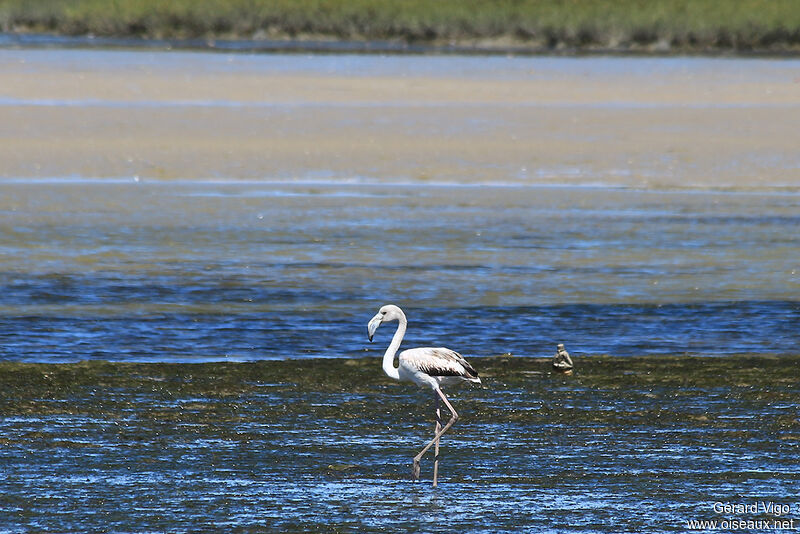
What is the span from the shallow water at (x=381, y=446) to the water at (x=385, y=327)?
0.02m

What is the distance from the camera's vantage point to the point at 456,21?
5869 centimetres

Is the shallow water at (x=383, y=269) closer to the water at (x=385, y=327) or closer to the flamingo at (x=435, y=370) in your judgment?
the water at (x=385, y=327)

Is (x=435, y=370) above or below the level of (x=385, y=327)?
above

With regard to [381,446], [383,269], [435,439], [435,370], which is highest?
[435,370]

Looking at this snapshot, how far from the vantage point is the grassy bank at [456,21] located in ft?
184

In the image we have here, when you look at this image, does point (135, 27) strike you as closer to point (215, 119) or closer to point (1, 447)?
point (215, 119)

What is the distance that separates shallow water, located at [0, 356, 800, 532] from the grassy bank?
1833 inches

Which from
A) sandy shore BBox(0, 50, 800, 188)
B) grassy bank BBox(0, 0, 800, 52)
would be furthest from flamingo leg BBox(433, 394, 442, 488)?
grassy bank BBox(0, 0, 800, 52)

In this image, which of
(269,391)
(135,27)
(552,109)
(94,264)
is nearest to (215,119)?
(552,109)

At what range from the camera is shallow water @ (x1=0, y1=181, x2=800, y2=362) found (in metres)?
11.8

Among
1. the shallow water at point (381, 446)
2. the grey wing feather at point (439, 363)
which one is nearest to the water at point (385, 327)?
the shallow water at point (381, 446)

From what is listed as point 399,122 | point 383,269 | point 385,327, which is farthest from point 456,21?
point 385,327

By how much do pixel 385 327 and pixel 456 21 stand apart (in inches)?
1843

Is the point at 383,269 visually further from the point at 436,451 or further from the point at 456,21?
the point at 456,21
